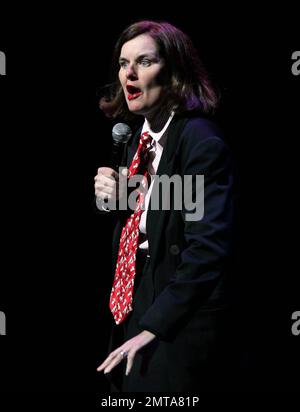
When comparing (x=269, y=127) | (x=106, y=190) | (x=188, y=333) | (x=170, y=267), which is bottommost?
(x=188, y=333)

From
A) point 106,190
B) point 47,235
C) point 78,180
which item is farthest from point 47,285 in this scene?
point 106,190

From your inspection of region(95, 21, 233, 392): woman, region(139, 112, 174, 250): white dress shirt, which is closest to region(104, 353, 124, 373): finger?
region(95, 21, 233, 392): woman

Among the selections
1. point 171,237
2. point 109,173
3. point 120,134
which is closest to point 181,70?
point 120,134

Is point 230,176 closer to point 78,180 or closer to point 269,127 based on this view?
point 269,127

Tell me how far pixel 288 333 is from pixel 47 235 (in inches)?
42.0

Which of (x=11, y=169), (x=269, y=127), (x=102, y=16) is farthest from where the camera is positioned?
(x=11, y=169)

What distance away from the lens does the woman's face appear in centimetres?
160

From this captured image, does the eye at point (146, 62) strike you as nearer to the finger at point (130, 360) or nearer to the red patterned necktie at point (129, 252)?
the red patterned necktie at point (129, 252)

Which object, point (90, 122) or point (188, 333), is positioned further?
point (90, 122)

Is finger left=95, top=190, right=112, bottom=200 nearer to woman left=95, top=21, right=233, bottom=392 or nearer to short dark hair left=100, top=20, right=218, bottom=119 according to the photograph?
woman left=95, top=21, right=233, bottom=392

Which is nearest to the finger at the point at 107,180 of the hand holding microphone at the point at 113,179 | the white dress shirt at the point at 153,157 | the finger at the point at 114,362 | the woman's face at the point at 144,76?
the hand holding microphone at the point at 113,179

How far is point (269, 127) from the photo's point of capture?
2041 millimetres

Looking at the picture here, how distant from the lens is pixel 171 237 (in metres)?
1.48

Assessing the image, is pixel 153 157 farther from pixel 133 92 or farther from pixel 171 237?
pixel 171 237
